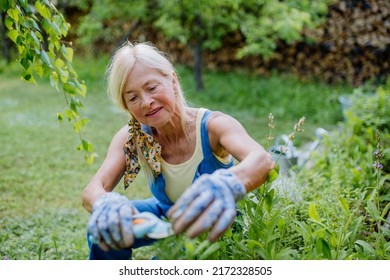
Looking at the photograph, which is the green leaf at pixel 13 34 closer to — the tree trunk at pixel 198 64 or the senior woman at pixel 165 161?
the senior woman at pixel 165 161

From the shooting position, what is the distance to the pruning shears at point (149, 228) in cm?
135

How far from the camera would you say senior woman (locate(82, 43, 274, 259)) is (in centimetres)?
133

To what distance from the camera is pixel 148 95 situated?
1.78 meters

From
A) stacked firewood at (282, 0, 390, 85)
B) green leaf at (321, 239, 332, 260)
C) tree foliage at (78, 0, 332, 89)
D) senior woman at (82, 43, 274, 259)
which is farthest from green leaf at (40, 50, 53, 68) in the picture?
stacked firewood at (282, 0, 390, 85)

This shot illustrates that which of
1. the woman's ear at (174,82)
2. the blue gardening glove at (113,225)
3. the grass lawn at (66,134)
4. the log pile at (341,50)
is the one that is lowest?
the grass lawn at (66,134)

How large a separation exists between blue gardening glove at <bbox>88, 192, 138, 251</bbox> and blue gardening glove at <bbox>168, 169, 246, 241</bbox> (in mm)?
123

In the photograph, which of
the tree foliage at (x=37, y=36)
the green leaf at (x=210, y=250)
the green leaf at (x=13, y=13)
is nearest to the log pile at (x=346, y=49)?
the tree foliage at (x=37, y=36)

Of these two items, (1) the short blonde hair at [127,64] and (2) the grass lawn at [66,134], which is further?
(2) the grass lawn at [66,134]

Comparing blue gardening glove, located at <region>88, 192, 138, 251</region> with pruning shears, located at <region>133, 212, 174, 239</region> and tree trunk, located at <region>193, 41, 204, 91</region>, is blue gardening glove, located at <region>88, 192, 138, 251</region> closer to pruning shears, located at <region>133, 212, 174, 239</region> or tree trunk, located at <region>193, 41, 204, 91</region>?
pruning shears, located at <region>133, 212, 174, 239</region>

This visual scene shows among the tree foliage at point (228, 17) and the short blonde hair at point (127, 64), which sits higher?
the short blonde hair at point (127, 64)

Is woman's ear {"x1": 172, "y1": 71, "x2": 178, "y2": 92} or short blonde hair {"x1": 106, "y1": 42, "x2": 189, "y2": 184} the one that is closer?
short blonde hair {"x1": 106, "y1": 42, "x2": 189, "y2": 184}

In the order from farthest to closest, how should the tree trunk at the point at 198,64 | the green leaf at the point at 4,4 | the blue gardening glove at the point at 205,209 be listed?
the tree trunk at the point at 198,64 → the green leaf at the point at 4,4 → the blue gardening glove at the point at 205,209

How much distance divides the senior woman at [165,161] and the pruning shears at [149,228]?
0.05ft
